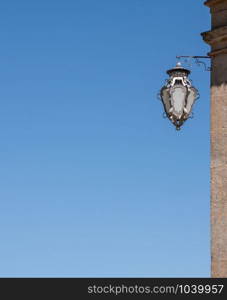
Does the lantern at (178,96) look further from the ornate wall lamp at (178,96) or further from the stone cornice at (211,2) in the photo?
the stone cornice at (211,2)

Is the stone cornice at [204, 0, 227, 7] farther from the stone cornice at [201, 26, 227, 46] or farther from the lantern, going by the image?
the lantern

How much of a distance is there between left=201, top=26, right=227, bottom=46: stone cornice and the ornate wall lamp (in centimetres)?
126

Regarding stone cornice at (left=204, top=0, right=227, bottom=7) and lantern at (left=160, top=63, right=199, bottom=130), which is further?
stone cornice at (left=204, top=0, right=227, bottom=7)

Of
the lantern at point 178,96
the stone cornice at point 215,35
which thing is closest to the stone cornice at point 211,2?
the stone cornice at point 215,35

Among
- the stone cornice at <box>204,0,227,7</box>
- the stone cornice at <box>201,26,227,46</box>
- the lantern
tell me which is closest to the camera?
the lantern

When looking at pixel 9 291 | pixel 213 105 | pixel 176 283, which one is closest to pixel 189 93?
pixel 213 105

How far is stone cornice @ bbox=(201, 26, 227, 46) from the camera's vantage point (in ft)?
82.0

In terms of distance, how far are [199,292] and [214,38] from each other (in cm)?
460

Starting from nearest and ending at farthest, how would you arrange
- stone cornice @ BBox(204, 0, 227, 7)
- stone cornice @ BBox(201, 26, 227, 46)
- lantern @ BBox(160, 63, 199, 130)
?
1. lantern @ BBox(160, 63, 199, 130)
2. stone cornice @ BBox(201, 26, 227, 46)
3. stone cornice @ BBox(204, 0, 227, 7)

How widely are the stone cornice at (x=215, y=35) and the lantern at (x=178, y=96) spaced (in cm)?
126

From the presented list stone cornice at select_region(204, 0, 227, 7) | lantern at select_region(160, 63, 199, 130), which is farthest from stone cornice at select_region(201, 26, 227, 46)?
lantern at select_region(160, 63, 199, 130)

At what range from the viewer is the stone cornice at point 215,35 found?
82.0ft

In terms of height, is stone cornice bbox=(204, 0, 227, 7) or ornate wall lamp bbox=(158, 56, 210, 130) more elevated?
stone cornice bbox=(204, 0, 227, 7)

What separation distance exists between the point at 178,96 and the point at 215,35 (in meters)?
1.72
